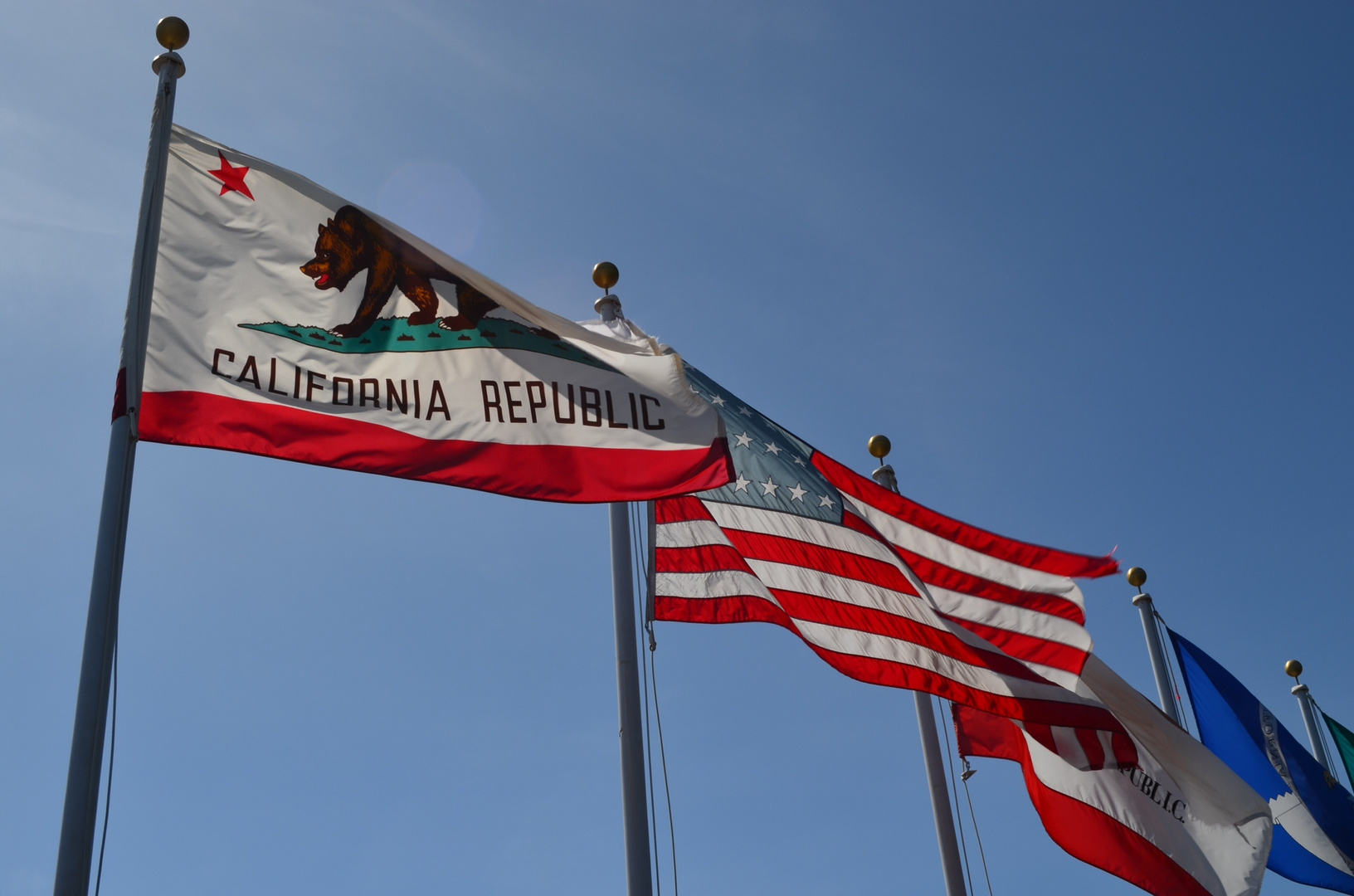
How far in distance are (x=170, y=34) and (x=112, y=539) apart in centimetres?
354

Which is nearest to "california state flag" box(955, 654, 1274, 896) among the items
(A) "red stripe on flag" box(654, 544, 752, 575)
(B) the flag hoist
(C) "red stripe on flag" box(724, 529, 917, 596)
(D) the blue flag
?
(C) "red stripe on flag" box(724, 529, 917, 596)

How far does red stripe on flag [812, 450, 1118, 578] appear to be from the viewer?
43.8 ft

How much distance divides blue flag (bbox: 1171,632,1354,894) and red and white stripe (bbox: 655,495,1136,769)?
6.57 m

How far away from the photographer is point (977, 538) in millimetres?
13617

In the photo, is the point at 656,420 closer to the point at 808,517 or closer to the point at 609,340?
the point at 609,340

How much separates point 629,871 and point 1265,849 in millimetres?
7382

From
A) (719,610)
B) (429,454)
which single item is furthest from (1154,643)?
(429,454)

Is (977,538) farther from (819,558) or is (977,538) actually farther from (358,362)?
(358,362)

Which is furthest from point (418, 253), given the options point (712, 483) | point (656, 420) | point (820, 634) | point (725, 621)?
point (820, 634)

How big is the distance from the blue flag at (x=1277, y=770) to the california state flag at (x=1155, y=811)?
468 centimetres

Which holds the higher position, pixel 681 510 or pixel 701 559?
pixel 681 510

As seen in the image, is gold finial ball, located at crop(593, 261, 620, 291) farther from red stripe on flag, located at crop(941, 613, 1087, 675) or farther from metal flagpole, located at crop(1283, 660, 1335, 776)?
metal flagpole, located at crop(1283, 660, 1335, 776)

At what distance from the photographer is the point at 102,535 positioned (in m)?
6.28

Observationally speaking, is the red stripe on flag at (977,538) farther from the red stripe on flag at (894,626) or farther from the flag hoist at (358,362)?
the flag hoist at (358,362)
